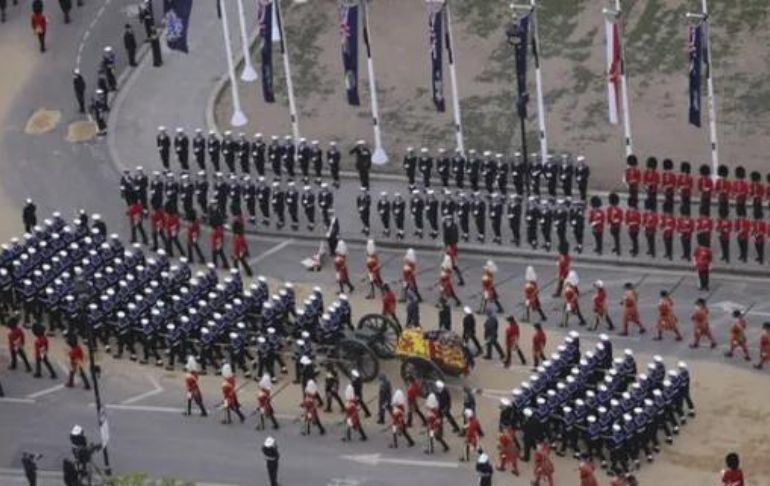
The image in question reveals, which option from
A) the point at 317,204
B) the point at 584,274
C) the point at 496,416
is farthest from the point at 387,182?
the point at 496,416

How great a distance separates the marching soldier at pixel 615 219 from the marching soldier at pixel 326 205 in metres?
8.04

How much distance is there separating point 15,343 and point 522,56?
1663cm

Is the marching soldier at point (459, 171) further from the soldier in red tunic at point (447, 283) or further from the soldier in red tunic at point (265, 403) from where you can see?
the soldier in red tunic at point (265, 403)

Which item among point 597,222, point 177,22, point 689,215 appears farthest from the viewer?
point 177,22

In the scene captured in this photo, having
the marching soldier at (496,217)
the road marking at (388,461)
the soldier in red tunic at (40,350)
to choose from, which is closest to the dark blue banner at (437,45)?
the marching soldier at (496,217)

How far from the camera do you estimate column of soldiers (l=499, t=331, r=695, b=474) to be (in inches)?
2751

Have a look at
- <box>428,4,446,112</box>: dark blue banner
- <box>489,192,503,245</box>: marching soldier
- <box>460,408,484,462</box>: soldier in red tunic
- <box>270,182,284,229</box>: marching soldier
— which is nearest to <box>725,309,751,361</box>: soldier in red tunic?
<box>460,408,484,462</box>: soldier in red tunic

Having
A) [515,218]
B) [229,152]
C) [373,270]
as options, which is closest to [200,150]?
[229,152]

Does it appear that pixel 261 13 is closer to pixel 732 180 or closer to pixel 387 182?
pixel 387 182

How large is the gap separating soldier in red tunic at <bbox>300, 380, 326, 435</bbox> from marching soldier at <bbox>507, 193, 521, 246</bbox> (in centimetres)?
1041

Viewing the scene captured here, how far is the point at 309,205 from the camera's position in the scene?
8288cm

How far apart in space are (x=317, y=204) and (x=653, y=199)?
963cm

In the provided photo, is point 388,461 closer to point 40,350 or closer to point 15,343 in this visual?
point 40,350

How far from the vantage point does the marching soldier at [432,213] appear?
81.8 m
